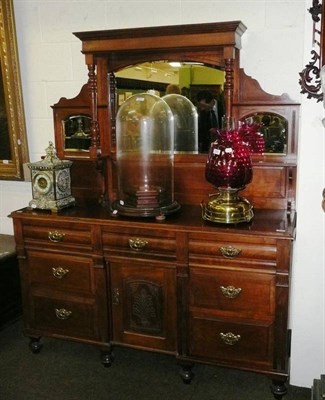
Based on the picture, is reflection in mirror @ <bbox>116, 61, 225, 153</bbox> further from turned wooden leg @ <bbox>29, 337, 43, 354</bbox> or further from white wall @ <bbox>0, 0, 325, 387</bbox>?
turned wooden leg @ <bbox>29, 337, 43, 354</bbox>

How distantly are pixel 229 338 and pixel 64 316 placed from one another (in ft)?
3.08

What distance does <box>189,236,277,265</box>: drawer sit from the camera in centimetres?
212

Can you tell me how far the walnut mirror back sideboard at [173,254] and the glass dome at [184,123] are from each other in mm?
77

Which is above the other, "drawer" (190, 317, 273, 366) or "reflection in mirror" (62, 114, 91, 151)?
"reflection in mirror" (62, 114, 91, 151)

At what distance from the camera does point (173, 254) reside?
228 cm

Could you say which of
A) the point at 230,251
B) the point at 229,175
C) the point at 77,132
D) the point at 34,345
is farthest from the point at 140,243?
the point at 34,345

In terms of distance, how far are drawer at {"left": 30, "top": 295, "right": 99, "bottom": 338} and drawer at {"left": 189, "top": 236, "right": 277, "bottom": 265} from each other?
0.70 m

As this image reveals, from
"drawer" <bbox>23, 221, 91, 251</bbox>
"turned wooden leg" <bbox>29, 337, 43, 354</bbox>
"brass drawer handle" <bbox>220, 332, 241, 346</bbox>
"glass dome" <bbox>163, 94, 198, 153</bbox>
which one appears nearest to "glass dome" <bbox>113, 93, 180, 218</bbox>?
"glass dome" <bbox>163, 94, 198, 153</bbox>

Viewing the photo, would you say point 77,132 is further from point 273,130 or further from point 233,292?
point 233,292

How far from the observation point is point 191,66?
2.47 m

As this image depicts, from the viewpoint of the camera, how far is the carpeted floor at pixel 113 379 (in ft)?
7.73

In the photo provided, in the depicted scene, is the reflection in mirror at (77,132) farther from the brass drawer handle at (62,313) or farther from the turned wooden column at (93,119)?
the brass drawer handle at (62,313)

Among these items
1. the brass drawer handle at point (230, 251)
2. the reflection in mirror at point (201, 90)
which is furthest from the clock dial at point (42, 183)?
the brass drawer handle at point (230, 251)

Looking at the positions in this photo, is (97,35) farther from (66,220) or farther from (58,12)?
(66,220)
